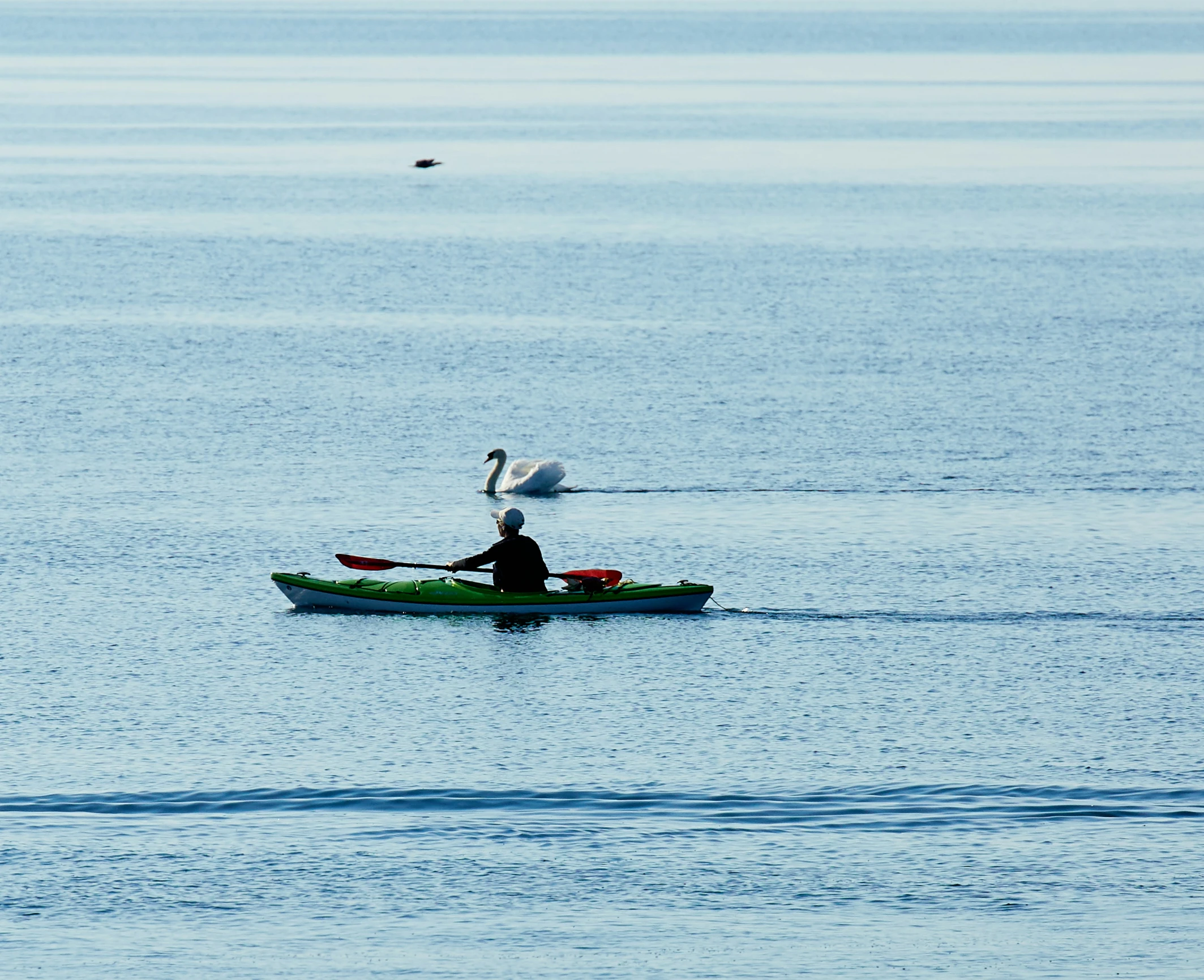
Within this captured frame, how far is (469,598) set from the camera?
20375mm

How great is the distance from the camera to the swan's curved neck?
2506cm

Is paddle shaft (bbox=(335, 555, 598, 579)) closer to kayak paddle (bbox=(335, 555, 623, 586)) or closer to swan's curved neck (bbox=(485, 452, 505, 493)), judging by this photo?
kayak paddle (bbox=(335, 555, 623, 586))

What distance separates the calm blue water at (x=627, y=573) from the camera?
1347 cm

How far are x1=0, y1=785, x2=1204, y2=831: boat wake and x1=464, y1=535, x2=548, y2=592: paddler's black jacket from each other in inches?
207

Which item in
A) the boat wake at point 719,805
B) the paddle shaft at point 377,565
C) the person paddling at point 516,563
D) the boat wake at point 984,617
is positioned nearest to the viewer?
the boat wake at point 719,805

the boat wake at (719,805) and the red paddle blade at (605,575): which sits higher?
the red paddle blade at (605,575)

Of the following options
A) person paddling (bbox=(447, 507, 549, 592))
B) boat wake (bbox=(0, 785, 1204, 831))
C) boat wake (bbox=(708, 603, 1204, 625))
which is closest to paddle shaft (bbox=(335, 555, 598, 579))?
person paddling (bbox=(447, 507, 549, 592))

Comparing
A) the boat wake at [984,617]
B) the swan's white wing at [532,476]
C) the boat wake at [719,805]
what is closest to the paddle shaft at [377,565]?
the boat wake at [984,617]

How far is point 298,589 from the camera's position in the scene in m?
20.3

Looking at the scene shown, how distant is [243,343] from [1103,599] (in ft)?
60.7

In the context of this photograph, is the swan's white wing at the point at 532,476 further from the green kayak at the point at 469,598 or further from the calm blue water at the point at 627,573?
the green kayak at the point at 469,598

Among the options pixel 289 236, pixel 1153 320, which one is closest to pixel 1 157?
pixel 289 236

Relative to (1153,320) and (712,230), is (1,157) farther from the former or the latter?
(1153,320)

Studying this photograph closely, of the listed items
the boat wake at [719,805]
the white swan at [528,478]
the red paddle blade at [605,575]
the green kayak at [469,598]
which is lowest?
the boat wake at [719,805]
